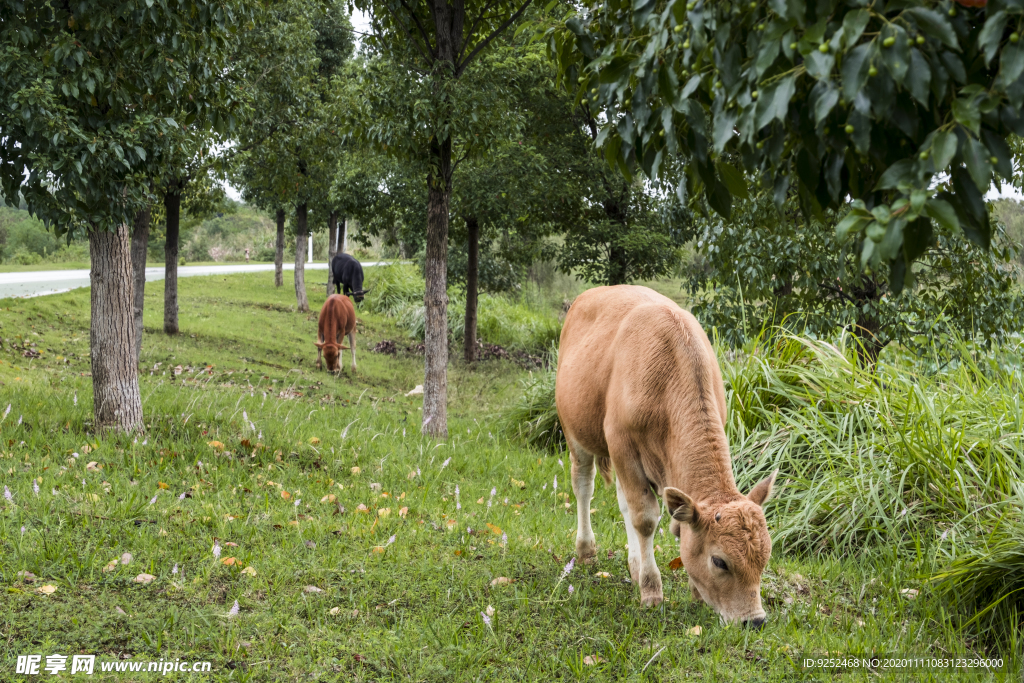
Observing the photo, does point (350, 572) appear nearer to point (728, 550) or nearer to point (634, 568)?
point (634, 568)

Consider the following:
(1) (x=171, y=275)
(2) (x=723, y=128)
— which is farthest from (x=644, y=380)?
(1) (x=171, y=275)

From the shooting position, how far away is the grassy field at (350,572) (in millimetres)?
3660

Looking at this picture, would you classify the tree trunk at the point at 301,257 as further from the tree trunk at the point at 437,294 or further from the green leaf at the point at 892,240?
the green leaf at the point at 892,240

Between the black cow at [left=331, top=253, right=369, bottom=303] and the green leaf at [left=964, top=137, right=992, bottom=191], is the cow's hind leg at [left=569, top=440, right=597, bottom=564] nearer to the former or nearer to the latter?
the green leaf at [left=964, top=137, right=992, bottom=191]

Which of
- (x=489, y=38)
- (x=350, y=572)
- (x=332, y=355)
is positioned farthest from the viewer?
(x=332, y=355)

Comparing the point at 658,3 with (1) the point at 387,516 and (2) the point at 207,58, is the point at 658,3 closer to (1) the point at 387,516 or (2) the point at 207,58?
(1) the point at 387,516

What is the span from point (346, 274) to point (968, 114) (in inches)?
823

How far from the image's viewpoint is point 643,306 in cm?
459

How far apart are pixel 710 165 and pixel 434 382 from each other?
684 cm

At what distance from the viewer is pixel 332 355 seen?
14.9m

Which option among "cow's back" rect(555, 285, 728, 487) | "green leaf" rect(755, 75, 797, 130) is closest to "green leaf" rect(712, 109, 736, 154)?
"green leaf" rect(755, 75, 797, 130)

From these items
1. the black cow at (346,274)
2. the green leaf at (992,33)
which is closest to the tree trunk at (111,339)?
the green leaf at (992,33)

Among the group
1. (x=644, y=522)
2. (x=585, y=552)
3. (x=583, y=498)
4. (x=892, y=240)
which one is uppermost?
(x=892, y=240)

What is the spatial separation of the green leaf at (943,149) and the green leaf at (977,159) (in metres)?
0.06
